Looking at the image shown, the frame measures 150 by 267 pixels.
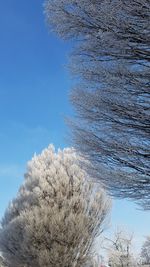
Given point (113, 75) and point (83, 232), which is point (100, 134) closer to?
point (113, 75)

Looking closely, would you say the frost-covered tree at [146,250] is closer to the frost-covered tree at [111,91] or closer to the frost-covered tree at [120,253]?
the frost-covered tree at [120,253]

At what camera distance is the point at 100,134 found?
936 cm

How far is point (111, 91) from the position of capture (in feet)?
29.2

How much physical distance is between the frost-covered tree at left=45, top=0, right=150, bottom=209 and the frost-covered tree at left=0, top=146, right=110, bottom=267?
30.8ft

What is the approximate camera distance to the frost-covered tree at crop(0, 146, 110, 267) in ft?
62.2

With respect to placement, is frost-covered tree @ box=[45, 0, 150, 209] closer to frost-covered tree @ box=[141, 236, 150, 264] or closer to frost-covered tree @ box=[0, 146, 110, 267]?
frost-covered tree @ box=[0, 146, 110, 267]

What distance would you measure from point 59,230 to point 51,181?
243 centimetres

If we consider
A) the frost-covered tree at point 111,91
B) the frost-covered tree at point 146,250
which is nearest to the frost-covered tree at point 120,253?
the frost-covered tree at point 146,250

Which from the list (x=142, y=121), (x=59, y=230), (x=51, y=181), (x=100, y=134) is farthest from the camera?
(x=51, y=181)

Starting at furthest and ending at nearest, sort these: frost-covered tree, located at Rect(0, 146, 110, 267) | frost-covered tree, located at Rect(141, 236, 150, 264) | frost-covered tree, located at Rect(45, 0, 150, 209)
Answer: frost-covered tree, located at Rect(141, 236, 150, 264)
frost-covered tree, located at Rect(0, 146, 110, 267)
frost-covered tree, located at Rect(45, 0, 150, 209)

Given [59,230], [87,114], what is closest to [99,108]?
[87,114]

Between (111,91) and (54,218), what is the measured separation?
37.4 ft

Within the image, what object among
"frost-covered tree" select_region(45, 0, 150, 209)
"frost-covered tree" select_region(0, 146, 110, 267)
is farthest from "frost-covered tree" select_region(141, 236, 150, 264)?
"frost-covered tree" select_region(45, 0, 150, 209)

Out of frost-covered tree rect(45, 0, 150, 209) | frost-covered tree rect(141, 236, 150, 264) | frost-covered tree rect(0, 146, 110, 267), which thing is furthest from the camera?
frost-covered tree rect(141, 236, 150, 264)
